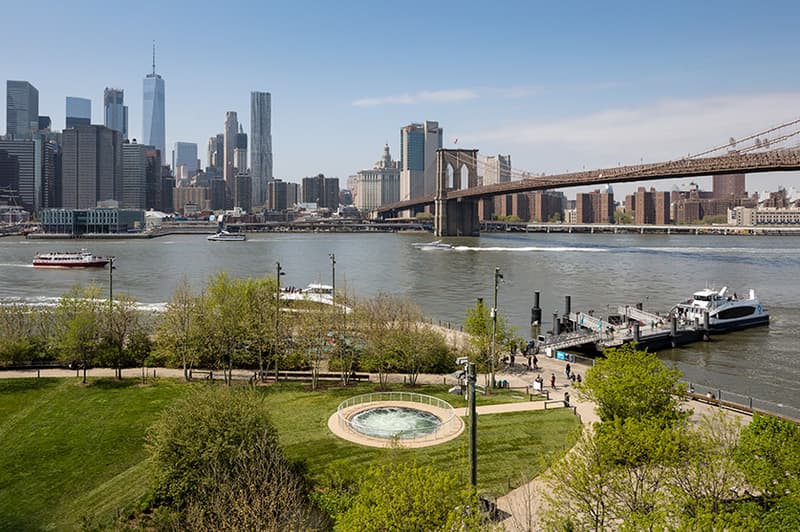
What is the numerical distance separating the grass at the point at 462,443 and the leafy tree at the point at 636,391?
1271 mm

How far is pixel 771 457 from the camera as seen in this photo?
12.3 meters

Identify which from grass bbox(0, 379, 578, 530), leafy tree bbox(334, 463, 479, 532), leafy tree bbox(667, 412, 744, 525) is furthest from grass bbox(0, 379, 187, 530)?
leafy tree bbox(667, 412, 744, 525)

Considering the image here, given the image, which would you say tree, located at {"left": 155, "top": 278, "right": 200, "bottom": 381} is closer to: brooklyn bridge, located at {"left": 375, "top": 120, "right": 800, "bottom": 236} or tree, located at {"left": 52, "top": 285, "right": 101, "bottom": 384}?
tree, located at {"left": 52, "top": 285, "right": 101, "bottom": 384}

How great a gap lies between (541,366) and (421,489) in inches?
766

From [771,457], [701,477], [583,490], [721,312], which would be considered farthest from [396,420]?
[721,312]

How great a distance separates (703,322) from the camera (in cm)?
3825

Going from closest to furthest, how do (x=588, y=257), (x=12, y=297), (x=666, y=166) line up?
(x=12, y=297)
(x=666, y=166)
(x=588, y=257)

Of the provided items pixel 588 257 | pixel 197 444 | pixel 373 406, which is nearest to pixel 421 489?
pixel 197 444

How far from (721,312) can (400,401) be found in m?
27.0

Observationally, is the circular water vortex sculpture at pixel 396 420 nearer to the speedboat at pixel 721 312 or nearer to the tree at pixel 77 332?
the tree at pixel 77 332

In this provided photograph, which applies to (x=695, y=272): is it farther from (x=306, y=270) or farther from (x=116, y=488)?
(x=116, y=488)

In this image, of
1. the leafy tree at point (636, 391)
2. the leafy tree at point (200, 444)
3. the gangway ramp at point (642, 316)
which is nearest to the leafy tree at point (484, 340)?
the leafy tree at point (636, 391)

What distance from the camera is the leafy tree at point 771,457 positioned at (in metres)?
11.9

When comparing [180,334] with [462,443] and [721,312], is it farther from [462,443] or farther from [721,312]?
[721,312]
